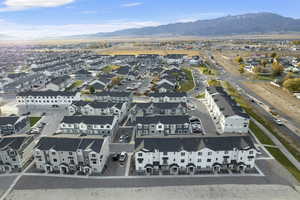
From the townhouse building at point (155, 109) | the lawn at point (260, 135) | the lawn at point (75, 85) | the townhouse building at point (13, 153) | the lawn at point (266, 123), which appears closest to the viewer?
the townhouse building at point (13, 153)

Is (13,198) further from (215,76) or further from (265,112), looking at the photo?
(215,76)

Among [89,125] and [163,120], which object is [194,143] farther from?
[89,125]

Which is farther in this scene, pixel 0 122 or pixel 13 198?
pixel 0 122

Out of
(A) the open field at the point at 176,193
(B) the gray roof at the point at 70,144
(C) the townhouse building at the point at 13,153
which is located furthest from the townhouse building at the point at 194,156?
(C) the townhouse building at the point at 13,153

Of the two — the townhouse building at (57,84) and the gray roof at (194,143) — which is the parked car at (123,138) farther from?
the townhouse building at (57,84)

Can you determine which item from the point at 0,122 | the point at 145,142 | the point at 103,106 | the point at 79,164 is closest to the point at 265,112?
the point at 145,142
